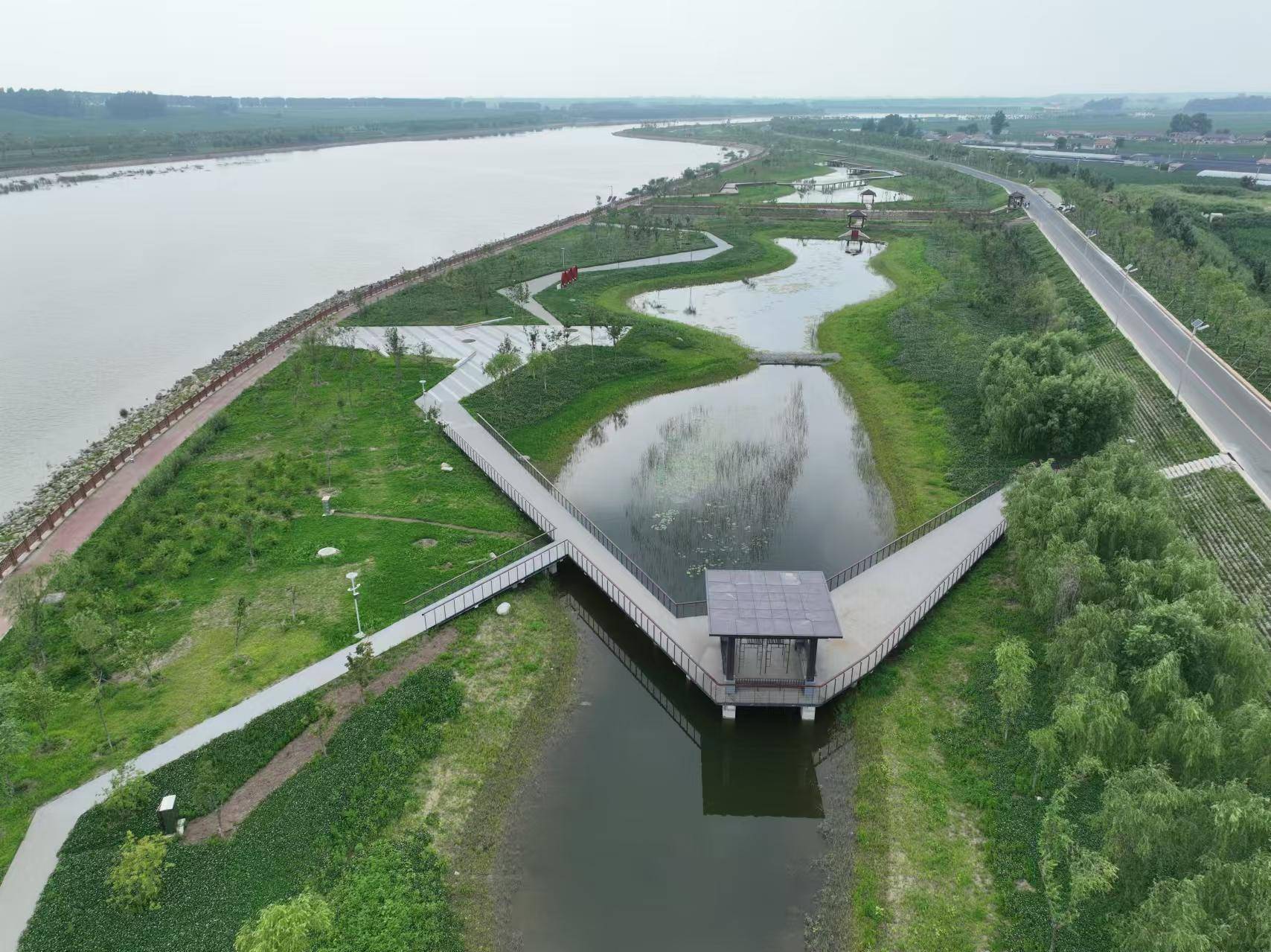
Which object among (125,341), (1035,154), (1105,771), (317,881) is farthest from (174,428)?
(1035,154)

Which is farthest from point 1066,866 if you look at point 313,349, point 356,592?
point 313,349

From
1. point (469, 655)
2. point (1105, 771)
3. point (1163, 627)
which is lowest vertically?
point (469, 655)

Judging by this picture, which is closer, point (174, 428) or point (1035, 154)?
point (174, 428)

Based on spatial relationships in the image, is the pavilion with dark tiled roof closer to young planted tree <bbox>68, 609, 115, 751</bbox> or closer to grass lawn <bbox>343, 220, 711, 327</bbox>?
young planted tree <bbox>68, 609, 115, 751</bbox>

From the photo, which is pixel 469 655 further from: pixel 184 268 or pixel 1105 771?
pixel 184 268

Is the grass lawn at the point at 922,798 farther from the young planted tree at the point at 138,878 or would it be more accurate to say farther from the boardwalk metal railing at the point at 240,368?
the boardwalk metal railing at the point at 240,368

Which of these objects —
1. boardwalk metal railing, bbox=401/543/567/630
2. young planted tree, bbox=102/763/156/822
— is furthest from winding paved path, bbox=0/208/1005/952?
young planted tree, bbox=102/763/156/822

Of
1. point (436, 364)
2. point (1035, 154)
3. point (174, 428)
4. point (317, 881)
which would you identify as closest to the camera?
point (317, 881)
